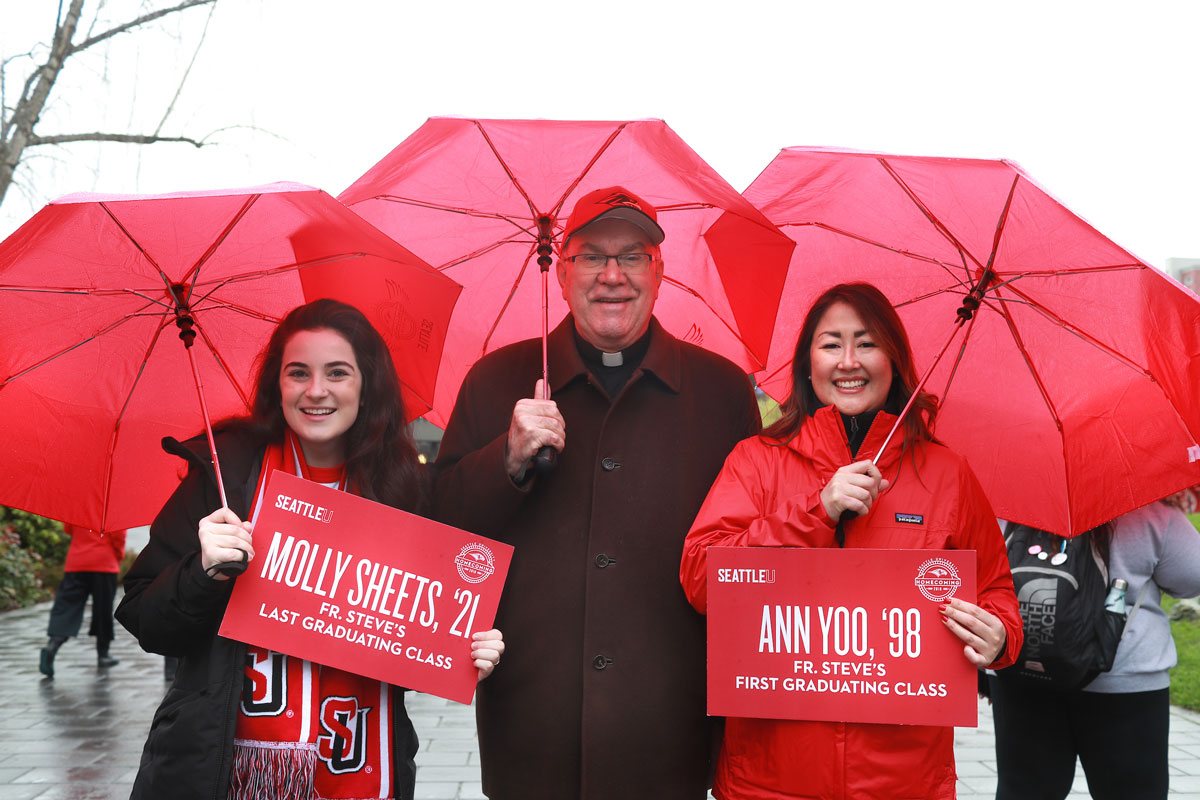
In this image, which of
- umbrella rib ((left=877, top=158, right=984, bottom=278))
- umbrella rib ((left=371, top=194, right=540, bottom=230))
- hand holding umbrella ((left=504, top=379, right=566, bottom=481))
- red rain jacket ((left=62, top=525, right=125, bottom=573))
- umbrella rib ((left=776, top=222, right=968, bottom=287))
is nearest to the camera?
hand holding umbrella ((left=504, top=379, right=566, bottom=481))

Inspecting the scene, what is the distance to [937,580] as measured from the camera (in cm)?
257

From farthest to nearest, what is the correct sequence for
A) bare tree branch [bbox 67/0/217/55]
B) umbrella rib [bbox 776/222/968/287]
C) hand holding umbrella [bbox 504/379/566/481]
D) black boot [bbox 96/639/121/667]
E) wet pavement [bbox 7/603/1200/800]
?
1. bare tree branch [bbox 67/0/217/55]
2. black boot [bbox 96/639/121/667]
3. wet pavement [bbox 7/603/1200/800]
4. umbrella rib [bbox 776/222/968/287]
5. hand holding umbrella [bbox 504/379/566/481]

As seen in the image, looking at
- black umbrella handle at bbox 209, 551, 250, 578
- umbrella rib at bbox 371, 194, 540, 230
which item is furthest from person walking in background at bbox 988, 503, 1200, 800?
black umbrella handle at bbox 209, 551, 250, 578

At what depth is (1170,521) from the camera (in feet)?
11.9

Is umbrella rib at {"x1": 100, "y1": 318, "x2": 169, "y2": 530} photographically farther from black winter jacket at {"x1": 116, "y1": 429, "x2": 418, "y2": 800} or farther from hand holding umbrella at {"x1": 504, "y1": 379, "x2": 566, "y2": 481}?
hand holding umbrella at {"x1": 504, "y1": 379, "x2": 566, "y2": 481}

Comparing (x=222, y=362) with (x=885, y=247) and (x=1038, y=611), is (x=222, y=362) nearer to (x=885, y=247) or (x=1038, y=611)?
(x=885, y=247)

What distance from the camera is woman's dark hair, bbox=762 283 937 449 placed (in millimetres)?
2877

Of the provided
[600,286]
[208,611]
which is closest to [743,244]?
[600,286]

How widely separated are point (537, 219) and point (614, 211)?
0.47 m

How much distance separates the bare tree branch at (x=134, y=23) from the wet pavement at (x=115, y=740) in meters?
6.74

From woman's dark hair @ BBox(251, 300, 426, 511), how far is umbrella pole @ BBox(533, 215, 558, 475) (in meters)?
0.37

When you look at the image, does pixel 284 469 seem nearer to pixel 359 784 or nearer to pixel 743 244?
pixel 359 784

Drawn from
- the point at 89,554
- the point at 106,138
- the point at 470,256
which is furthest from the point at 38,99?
the point at 470,256

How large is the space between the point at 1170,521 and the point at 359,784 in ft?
9.54
